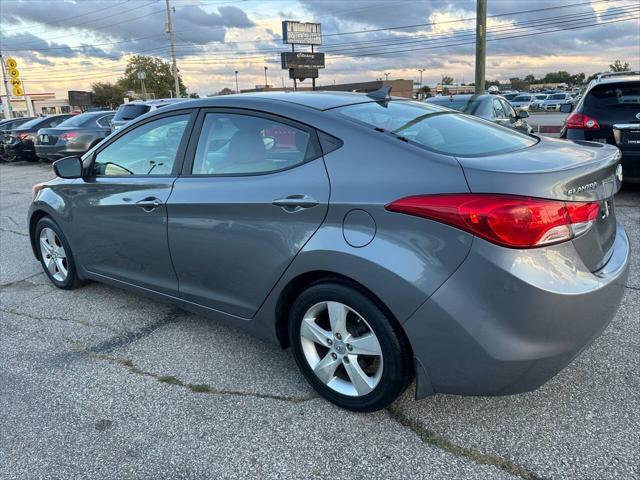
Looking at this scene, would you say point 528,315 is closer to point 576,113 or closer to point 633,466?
point 633,466

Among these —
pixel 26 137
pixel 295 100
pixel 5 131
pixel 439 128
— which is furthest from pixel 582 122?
pixel 5 131

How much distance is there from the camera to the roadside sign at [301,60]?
29969 millimetres

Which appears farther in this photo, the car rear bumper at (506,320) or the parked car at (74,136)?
the parked car at (74,136)

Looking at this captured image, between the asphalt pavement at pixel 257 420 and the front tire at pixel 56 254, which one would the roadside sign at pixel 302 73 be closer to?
the front tire at pixel 56 254

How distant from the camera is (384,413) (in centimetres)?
256

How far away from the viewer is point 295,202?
247 cm

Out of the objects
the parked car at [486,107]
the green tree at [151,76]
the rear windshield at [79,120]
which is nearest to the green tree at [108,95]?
the green tree at [151,76]

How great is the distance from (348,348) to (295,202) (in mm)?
761

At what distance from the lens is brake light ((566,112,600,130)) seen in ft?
20.8

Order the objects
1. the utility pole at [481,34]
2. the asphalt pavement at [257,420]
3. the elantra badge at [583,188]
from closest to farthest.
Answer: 1. the elantra badge at [583,188]
2. the asphalt pavement at [257,420]
3. the utility pole at [481,34]

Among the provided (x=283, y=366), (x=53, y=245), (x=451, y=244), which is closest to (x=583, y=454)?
(x=451, y=244)

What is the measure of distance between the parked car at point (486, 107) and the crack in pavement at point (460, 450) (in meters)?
6.77

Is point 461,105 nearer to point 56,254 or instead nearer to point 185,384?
point 56,254

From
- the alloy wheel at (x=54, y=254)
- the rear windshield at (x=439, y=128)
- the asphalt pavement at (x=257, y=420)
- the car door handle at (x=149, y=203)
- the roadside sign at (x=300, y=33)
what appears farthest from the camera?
the roadside sign at (x=300, y=33)
